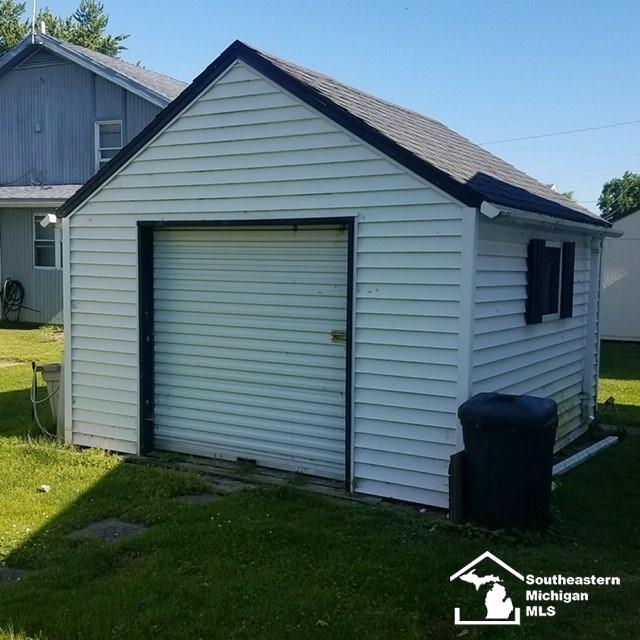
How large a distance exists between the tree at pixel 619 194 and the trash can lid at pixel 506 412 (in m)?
78.5

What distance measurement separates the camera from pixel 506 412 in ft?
18.3

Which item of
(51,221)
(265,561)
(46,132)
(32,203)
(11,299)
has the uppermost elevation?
(46,132)

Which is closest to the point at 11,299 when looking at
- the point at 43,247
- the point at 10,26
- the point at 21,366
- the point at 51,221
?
the point at 43,247

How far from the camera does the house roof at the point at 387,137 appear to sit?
626 centimetres

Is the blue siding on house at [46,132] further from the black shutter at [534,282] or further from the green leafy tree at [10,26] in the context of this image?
the green leafy tree at [10,26]

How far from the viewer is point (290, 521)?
5770 mm

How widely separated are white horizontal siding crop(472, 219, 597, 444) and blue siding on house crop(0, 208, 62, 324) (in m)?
13.8

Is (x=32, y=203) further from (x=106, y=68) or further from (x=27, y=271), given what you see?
(x=106, y=68)

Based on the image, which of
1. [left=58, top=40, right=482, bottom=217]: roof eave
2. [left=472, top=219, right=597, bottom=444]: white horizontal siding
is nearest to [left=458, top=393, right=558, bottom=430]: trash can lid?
[left=472, top=219, right=597, bottom=444]: white horizontal siding

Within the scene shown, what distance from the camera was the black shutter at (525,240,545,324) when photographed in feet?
24.5

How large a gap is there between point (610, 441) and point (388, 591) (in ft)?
17.9

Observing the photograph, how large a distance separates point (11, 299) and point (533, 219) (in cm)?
1621

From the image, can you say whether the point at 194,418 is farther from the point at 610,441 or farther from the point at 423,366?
the point at 610,441

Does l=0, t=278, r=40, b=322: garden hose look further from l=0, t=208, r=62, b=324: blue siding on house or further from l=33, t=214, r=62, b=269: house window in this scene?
l=33, t=214, r=62, b=269: house window
